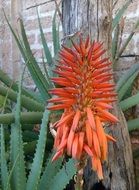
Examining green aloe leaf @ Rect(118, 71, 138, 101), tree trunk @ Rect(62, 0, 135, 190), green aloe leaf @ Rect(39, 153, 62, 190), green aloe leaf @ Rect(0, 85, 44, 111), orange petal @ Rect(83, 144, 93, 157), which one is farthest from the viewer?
green aloe leaf @ Rect(118, 71, 138, 101)

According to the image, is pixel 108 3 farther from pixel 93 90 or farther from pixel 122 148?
pixel 93 90

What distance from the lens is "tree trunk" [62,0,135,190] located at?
161 centimetres

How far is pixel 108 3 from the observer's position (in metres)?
1.67

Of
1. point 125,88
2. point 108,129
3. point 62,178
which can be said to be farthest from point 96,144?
point 125,88

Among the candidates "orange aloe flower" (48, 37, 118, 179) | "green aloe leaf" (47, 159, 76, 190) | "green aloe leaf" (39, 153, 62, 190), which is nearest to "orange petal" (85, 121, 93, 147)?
"orange aloe flower" (48, 37, 118, 179)

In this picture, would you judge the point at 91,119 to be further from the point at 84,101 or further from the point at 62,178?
the point at 62,178

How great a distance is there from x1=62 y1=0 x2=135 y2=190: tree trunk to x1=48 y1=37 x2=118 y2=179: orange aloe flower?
0.76 meters

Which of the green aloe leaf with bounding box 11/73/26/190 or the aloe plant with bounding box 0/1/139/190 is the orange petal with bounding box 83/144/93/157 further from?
the green aloe leaf with bounding box 11/73/26/190

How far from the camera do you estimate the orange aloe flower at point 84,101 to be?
0.85 metres

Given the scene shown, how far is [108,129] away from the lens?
1630 millimetres

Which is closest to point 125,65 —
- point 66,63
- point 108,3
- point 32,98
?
point 32,98

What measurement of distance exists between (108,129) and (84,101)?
778mm

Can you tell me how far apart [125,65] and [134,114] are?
12.3 inches

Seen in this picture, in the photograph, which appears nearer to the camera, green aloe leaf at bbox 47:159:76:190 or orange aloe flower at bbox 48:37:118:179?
orange aloe flower at bbox 48:37:118:179
